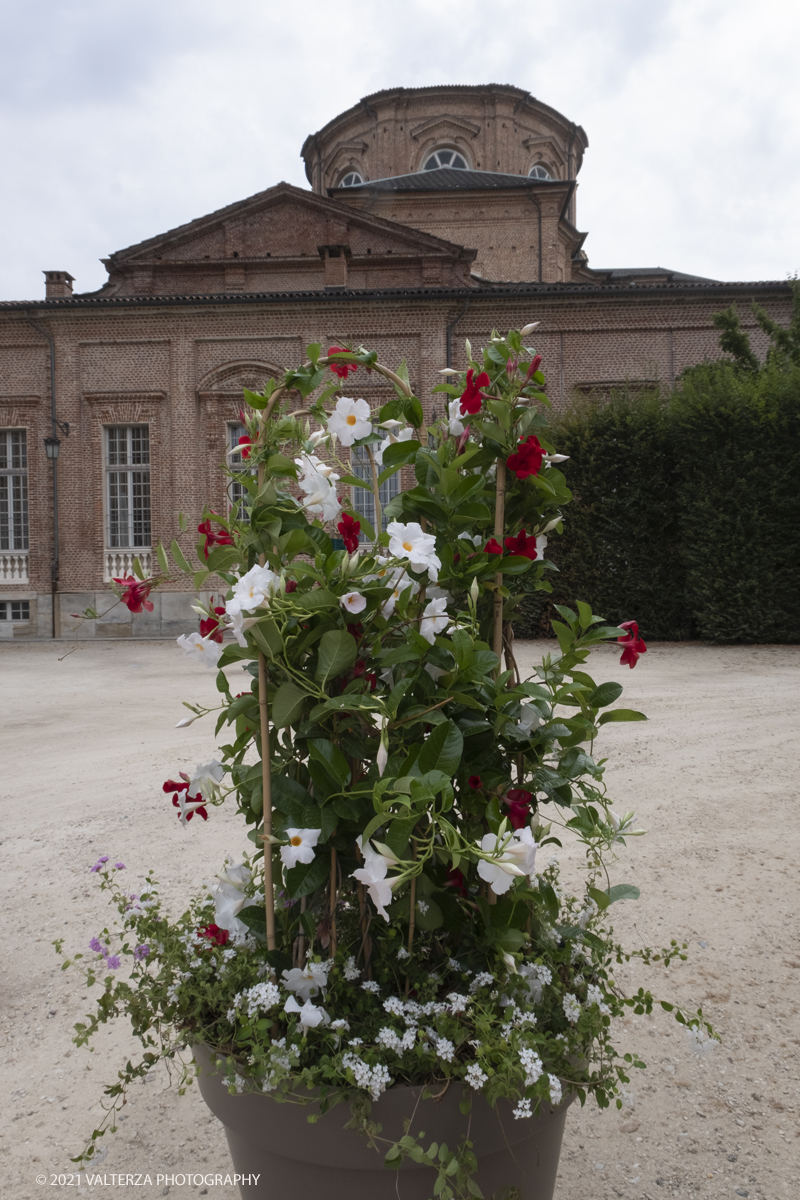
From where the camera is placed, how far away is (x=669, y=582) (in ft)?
46.4

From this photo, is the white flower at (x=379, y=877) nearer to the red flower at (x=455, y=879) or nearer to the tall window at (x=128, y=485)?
the red flower at (x=455, y=879)

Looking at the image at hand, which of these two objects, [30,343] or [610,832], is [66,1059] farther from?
[30,343]

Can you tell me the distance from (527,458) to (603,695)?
17.9 inches

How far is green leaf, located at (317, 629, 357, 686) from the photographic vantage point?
4.34 feet

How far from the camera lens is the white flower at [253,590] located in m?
1.28

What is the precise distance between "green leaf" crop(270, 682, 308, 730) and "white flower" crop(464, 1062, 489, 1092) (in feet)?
2.04

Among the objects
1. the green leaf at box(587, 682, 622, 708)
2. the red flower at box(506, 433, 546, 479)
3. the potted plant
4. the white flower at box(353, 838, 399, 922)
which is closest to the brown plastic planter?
the potted plant

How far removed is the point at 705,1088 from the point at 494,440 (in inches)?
82.4

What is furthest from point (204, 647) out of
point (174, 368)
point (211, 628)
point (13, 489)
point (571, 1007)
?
point (13, 489)

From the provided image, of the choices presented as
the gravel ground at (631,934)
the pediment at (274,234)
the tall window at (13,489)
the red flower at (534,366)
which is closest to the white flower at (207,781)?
the red flower at (534,366)

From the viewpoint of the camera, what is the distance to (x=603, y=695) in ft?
4.89

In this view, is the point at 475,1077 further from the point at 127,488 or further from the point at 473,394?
the point at 127,488

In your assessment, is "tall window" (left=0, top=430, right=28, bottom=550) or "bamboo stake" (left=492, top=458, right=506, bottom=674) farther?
"tall window" (left=0, top=430, right=28, bottom=550)

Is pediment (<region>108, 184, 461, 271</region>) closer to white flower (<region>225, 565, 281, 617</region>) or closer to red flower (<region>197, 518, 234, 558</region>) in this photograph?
red flower (<region>197, 518, 234, 558</region>)
